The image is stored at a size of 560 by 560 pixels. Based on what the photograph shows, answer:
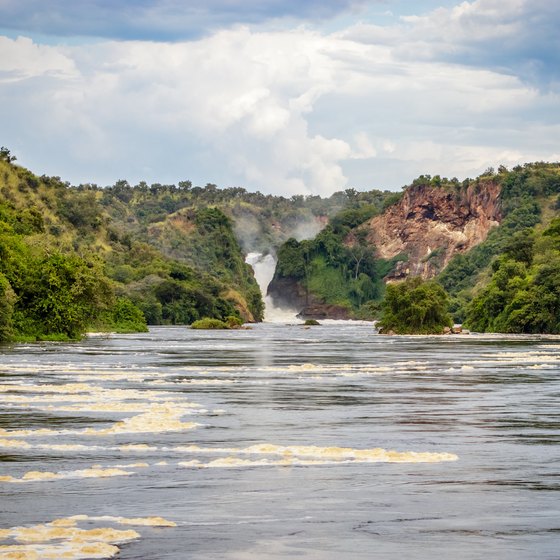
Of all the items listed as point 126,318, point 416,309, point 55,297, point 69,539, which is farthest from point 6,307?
point 69,539

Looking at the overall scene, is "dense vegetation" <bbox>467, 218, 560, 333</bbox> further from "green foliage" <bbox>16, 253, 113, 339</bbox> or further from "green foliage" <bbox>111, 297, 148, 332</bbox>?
"green foliage" <bbox>16, 253, 113, 339</bbox>

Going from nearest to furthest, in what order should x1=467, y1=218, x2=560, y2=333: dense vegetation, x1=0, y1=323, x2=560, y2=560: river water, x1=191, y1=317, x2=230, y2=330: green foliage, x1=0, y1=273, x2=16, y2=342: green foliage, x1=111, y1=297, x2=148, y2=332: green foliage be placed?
x1=0, y1=323, x2=560, y2=560: river water
x1=0, y1=273, x2=16, y2=342: green foliage
x1=467, y1=218, x2=560, y2=333: dense vegetation
x1=111, y1=297, x2=148, y2=332: green foliage
x1=191, y1=317, x2=230, y2=330: green foliage

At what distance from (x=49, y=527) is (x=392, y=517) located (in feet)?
→ 15.8

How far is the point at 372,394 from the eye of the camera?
131ft

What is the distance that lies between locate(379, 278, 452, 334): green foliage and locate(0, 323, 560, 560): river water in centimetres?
9199

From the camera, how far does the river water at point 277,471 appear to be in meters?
15.4

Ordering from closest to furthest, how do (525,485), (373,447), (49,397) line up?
(525,485) < (373,447) < (49,397)

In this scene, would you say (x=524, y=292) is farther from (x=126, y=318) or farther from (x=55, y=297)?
(x=55, y=297)

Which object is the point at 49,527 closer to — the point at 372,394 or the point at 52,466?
the point at 52,466

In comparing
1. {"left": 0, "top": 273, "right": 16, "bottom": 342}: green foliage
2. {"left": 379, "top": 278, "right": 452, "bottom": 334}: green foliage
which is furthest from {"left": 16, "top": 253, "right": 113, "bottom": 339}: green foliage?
{"left": 379, "top": 278, "right": 452, "bottom": 334}: green foliage

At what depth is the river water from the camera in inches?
606

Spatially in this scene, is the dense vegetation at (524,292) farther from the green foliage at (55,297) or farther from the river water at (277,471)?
the river water at (277,471)

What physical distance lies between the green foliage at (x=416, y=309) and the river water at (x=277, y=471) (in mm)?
91987

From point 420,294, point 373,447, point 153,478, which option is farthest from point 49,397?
point 420,294
